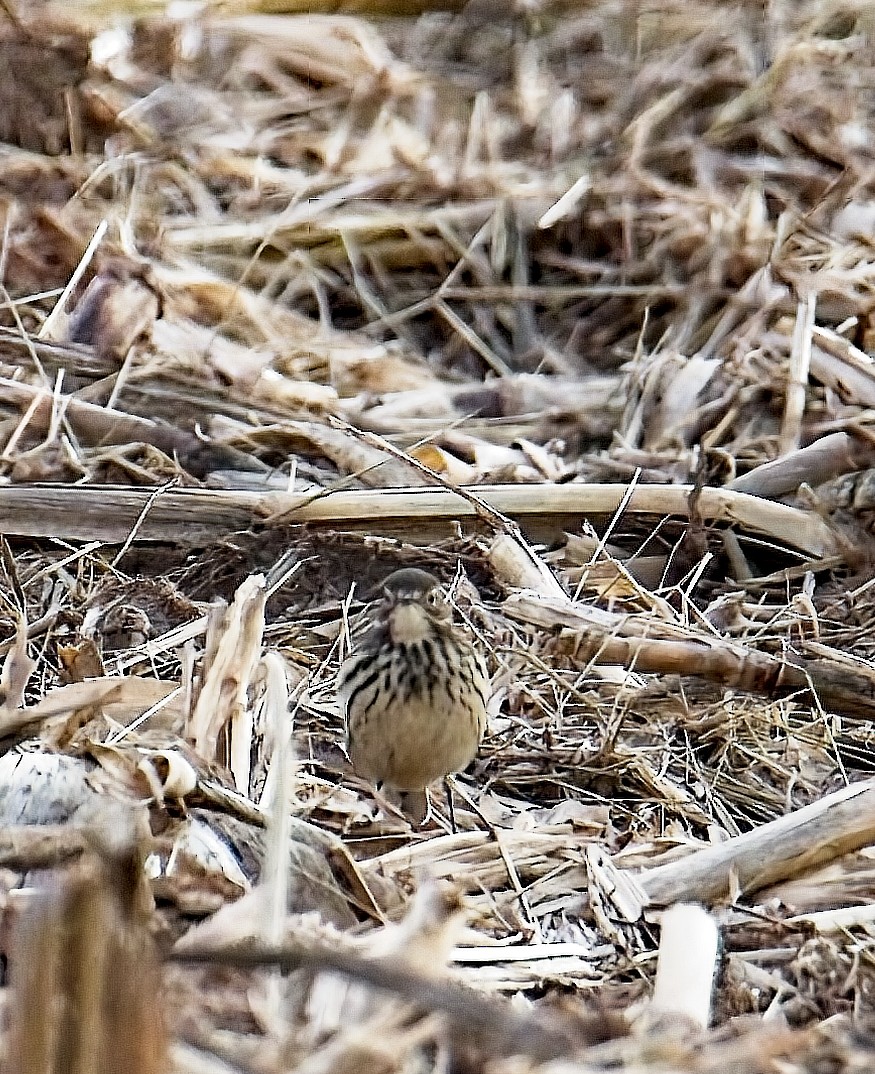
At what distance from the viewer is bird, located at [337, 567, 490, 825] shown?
320 centimetres

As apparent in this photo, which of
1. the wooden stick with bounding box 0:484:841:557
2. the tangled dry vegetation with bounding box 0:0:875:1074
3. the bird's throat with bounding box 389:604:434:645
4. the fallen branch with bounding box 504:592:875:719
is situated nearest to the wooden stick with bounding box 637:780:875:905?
the tangled dry vegetation with bounding box 0:0:875:1074

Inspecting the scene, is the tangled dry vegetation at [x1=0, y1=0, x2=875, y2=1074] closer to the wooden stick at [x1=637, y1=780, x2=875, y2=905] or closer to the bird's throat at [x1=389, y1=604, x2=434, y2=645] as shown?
the wooden stick at [x1=637, y1=780, x2=875, y2=905]

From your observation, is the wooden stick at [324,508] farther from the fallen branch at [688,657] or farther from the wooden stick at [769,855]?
the wooden stick at [769,855]

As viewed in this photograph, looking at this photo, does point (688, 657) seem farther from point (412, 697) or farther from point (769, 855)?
point (769, 855)

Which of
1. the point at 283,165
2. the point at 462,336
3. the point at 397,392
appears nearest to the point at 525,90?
the point at 283,165

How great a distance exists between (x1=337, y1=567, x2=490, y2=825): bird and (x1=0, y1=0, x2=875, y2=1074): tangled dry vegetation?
11cm

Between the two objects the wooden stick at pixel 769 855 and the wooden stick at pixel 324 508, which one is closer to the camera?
the wooden stick at pixel 769 855

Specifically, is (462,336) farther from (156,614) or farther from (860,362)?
(156,614)

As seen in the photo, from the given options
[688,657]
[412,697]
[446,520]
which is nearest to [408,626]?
[412,697]

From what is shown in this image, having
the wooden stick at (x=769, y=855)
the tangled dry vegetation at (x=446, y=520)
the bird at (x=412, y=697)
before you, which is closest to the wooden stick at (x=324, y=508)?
the tangled dry vegetation at (x=446, y=520)

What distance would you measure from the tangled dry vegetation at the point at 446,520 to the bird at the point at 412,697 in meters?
0.11

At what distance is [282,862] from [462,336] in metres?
4.14

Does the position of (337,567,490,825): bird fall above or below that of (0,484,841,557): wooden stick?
above

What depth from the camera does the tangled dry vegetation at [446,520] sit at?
1.98m
